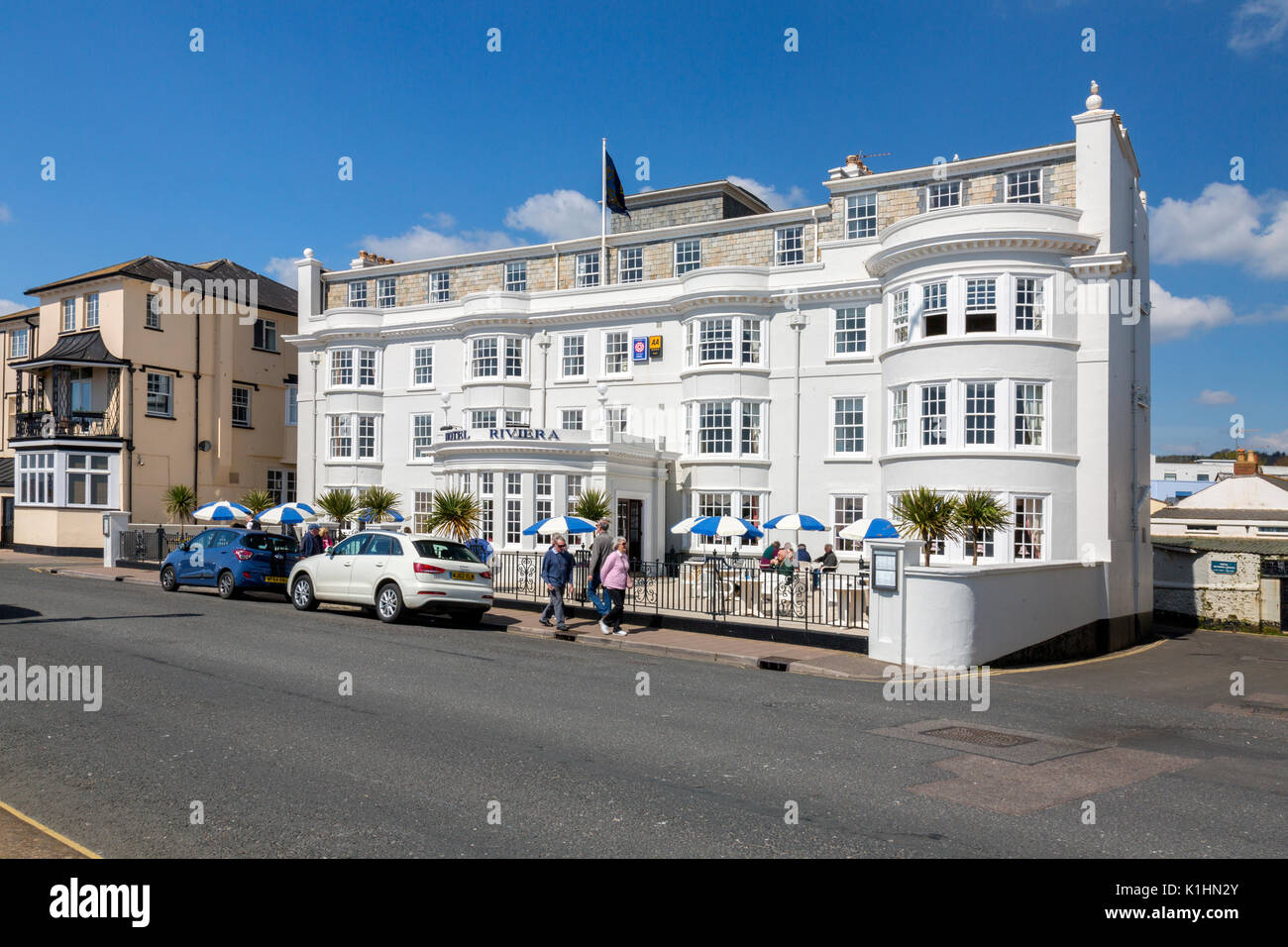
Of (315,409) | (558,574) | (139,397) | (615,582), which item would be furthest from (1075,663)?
(139,397)

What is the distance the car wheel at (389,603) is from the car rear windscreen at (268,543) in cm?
527

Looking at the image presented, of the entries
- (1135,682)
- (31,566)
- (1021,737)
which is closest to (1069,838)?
(1021,737)

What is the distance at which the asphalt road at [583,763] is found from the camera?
6.34m

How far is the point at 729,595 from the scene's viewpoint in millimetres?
20141

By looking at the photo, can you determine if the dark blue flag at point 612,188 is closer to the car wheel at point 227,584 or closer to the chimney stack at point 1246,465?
the car wheel at point 227,584

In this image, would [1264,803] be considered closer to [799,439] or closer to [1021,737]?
[1021,737]

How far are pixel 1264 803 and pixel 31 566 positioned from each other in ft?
116

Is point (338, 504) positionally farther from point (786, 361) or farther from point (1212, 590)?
point (1212, 590)

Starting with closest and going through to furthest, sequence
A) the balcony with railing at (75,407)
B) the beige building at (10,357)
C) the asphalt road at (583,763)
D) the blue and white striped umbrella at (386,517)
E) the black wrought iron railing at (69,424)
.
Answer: the asphalt road at (583,763) → the blue and white striped umbrella at (386,517) → the black wrought iron railing at (69,424) → the balcony with railing at (75,407) → the beige building at (10,357)

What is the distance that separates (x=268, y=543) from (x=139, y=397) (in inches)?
906

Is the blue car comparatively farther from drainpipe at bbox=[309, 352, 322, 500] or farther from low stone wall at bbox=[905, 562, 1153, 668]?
drainpipe at bbox=[309, 352, 322, 500]

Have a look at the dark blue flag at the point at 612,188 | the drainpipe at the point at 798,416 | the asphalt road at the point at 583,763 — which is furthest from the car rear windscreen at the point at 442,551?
the dark blue flag at the point at 612,188

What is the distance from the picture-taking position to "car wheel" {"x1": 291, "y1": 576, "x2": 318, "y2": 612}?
2009cm

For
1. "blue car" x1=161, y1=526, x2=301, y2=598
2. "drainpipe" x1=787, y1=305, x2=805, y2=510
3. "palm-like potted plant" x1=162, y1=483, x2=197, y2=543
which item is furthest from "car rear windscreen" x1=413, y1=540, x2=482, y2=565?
"palm-like potted plant" x1=162, y1=483, x2=197, y2=543
